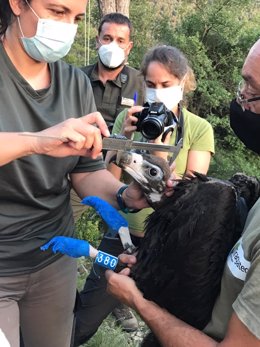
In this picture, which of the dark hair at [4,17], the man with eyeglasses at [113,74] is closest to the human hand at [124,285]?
the dark hair at [4,17]

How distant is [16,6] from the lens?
1.77 metres

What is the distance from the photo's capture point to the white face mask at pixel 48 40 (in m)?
1.76

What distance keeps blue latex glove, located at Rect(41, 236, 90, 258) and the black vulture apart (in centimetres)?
22

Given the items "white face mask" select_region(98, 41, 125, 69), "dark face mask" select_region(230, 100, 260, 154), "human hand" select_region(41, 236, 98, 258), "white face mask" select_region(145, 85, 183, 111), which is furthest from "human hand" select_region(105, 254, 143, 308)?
"white face mask" select_region(98, 41, 125, 69)

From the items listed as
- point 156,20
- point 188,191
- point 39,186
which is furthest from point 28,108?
point 156,20

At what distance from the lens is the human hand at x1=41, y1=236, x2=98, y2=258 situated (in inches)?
66.0

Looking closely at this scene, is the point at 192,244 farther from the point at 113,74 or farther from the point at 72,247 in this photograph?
the point at 113,74

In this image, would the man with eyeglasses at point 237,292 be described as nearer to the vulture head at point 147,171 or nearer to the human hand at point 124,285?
the human hand at point 124,285

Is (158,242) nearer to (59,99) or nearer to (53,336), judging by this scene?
(59,99)

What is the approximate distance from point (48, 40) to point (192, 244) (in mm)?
1005

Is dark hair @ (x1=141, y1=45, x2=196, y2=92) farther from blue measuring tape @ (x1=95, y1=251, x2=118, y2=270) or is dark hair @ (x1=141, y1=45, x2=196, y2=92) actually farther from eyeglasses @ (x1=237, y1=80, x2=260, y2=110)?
blue measuring tape @ (x1=95, y1=251, x2=118, y2=270)

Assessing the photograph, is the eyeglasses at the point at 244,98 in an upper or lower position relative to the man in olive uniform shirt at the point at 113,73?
upper

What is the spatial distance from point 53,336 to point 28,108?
106 cm

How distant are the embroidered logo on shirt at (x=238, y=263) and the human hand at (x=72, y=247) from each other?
21.5 inches
